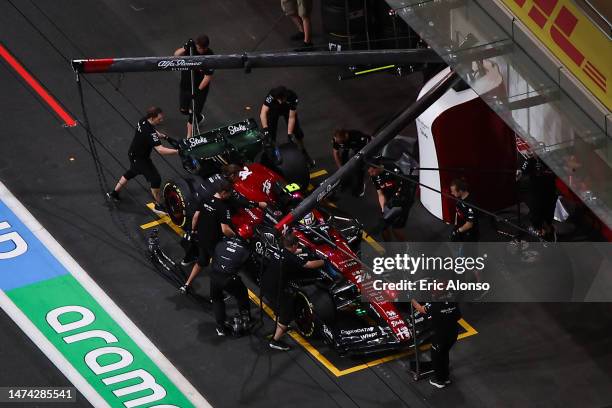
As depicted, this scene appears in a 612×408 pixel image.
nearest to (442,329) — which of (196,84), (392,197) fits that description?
(392,197)

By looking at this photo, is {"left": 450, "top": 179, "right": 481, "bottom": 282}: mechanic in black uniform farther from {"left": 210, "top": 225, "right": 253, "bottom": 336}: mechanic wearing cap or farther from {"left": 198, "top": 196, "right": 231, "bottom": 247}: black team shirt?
{"left": 198, "top": 196, "right": 231, "bottom": 247}: black team shirt

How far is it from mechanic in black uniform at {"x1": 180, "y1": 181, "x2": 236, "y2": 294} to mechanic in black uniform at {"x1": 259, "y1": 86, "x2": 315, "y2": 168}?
106 inches

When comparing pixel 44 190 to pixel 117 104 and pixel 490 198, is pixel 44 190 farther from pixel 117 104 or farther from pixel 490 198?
pixel 490 198

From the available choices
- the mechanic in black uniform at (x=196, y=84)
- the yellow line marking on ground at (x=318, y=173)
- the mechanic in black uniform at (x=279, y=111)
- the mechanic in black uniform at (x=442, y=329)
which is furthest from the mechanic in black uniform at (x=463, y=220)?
the mechanic in black uniform at (x=196, y=84)

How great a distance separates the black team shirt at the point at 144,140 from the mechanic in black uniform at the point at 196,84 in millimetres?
1814

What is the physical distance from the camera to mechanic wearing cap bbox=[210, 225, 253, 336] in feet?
67.2

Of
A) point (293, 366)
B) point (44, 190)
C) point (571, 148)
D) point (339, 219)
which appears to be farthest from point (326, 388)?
point (44, 190)

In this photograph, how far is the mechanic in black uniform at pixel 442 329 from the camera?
64.5ft

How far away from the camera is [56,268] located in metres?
22.5

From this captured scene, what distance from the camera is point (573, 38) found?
61.2 feet

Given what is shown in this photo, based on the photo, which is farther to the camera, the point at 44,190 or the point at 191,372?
the point at 44,190

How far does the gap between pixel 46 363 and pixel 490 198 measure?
7.41 metres

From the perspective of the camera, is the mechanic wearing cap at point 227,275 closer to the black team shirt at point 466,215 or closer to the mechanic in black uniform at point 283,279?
the mechanic in black uniform at point 283,279

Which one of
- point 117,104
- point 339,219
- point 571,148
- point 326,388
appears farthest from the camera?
point 117,104
